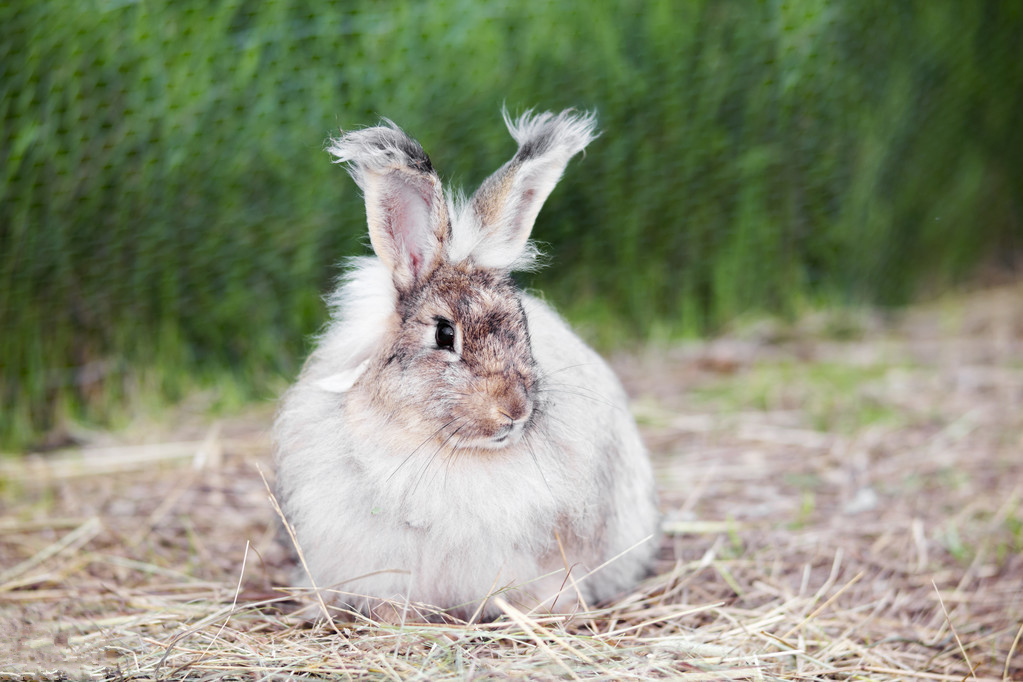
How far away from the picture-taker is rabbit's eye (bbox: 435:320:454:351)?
6.90 ft

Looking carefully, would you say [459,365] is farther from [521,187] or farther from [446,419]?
[521,187]

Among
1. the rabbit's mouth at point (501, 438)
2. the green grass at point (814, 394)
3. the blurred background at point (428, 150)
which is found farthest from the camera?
the green grass at point (814, 394)

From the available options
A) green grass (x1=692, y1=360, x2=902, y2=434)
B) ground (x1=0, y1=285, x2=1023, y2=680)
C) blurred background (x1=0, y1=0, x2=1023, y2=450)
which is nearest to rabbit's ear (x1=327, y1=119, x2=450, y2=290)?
ground (x1=0, y1=285, x2=1023, y2=680)

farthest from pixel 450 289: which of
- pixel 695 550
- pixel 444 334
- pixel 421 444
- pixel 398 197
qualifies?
pixel 695 550

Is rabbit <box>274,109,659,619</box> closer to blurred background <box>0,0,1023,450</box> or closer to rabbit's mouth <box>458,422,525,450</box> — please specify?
rabbit's mouth <box>458,422,525,450</box>

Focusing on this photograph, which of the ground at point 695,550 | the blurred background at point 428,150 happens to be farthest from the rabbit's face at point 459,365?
the blurred background at point 428,150

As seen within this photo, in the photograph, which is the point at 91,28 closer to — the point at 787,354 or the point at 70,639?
the point at 70,639

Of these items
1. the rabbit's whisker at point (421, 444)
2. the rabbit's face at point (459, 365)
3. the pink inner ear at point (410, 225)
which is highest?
the pink inner ear at point (410, 225)

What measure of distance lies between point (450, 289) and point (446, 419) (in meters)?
0.32

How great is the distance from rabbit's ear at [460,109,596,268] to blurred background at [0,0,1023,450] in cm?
126

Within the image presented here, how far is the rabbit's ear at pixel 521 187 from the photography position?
2.15 m

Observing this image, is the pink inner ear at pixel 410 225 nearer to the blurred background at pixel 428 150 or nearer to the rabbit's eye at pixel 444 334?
the rabbit's eye at pixel 444 334

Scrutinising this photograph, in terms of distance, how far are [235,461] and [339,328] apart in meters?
1.42

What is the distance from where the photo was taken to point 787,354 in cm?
496
